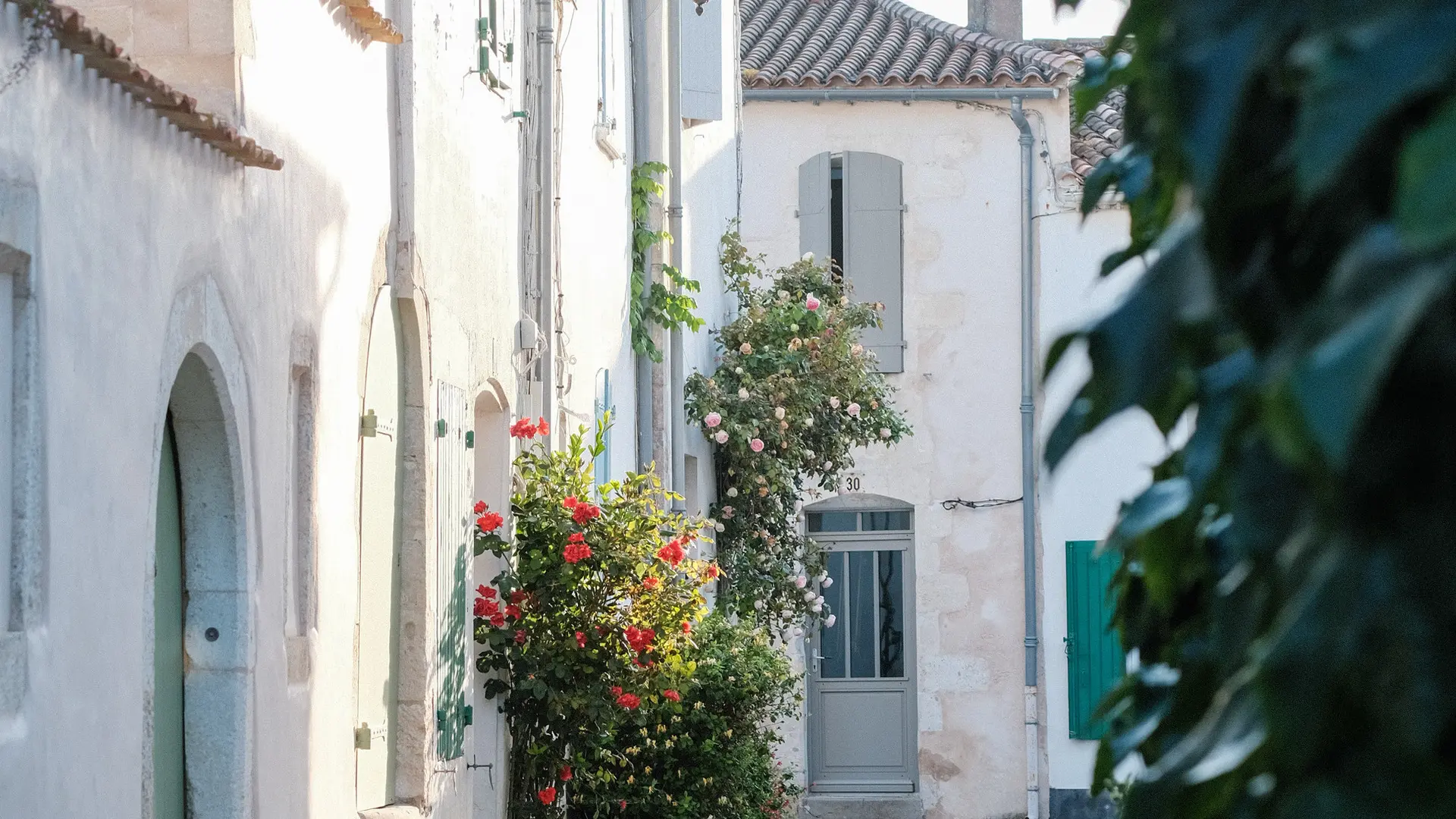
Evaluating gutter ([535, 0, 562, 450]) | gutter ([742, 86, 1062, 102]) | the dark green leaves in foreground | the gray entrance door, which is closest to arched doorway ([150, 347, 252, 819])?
gutter ([535, 0, 562, 450])

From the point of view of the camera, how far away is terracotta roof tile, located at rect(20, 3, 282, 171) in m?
3.25

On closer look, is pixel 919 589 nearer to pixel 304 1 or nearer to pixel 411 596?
pixel 411 596

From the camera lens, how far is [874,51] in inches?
627

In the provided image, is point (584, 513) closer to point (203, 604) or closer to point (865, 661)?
point (203, 604)

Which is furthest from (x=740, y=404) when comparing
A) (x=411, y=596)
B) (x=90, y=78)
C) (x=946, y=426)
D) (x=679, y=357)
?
(x=90, y=78)

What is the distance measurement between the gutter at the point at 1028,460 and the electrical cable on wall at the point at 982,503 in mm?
115

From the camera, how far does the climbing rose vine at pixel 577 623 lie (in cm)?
719

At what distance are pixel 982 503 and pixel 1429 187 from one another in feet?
46.3

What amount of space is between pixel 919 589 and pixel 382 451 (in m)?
9.12

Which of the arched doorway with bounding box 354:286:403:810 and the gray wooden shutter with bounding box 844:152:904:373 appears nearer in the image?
the arched doorway with bounding box 354:286:403:810

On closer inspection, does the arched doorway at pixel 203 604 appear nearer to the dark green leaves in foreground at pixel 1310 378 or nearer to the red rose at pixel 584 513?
the red rose at pixel 584 513

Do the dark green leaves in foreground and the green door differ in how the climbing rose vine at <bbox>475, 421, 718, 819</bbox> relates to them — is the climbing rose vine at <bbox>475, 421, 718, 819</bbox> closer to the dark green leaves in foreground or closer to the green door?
the green door

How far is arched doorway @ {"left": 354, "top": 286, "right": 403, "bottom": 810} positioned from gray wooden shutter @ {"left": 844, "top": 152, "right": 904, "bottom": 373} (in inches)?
357

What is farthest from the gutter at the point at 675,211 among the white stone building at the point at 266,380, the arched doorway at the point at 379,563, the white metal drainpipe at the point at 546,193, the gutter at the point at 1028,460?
the arched doorway at the point at 379,563
